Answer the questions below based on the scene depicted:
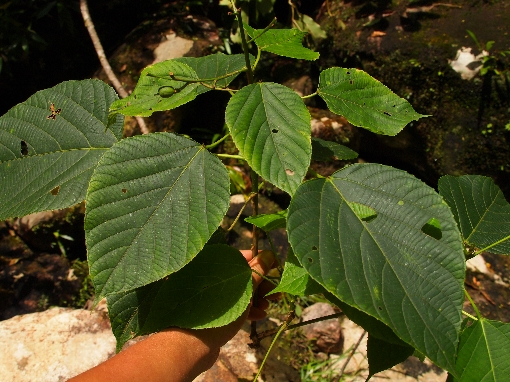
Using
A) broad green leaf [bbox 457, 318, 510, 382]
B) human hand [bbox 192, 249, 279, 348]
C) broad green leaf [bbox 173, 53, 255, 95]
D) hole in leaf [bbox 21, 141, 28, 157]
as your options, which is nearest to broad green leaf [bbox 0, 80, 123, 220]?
hole in leaf [bbox 21, 141, 28, 157]

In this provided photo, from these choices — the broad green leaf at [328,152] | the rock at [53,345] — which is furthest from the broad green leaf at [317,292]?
the rock at [53,345]

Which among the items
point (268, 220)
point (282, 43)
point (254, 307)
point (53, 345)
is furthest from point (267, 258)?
point (53, 345)

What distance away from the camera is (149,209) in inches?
30.5

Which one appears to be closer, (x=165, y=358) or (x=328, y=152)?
(x=165, y=358)

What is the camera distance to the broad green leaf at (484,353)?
77cm

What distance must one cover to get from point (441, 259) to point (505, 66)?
2.56 m

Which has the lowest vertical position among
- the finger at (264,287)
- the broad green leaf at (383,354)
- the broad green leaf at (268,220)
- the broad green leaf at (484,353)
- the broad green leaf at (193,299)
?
the finger at (264,287)

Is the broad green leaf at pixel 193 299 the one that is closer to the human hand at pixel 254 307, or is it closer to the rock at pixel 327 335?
the human hand at pixel 254 307

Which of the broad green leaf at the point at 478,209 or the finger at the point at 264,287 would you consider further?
the finger at the point at 264,287

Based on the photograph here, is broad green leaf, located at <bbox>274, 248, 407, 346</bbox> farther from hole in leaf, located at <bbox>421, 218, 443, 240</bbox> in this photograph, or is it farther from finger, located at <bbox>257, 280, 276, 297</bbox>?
finger, located at <bbox>257, 280, 276, 297</bbox>

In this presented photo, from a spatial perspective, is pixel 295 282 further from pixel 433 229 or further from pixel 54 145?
pixel 54 145

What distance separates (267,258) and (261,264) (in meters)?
0.03

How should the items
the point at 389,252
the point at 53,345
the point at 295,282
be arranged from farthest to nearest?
the point at 53,345 < the point at 295,282 < the point at 389,252

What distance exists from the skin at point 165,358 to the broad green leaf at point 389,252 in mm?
434
